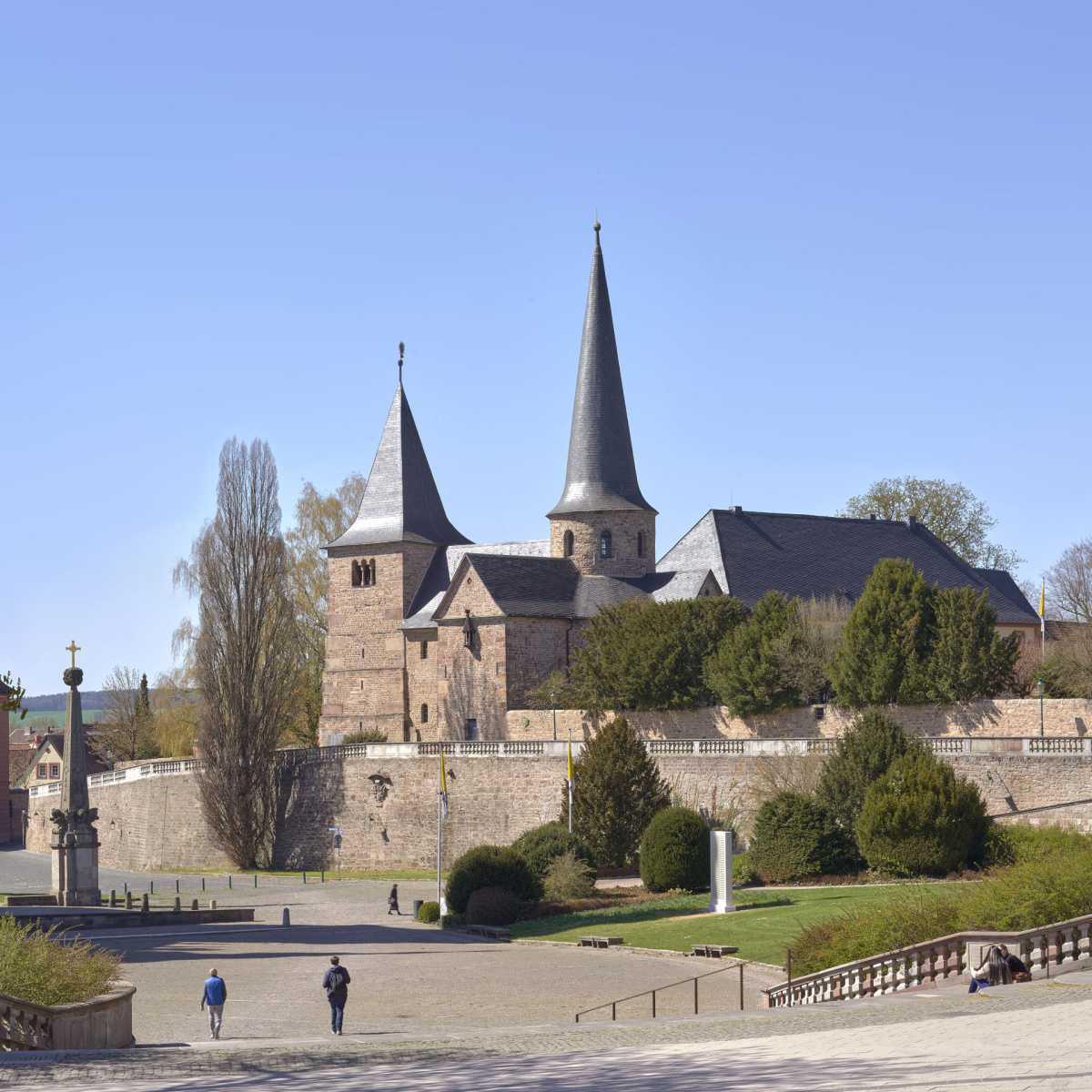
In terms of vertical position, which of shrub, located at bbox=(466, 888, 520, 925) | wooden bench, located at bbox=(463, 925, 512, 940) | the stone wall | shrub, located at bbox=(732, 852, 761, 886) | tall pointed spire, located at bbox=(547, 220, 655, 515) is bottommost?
wooden bench, located at bbox=(463, 925, 512, 940)

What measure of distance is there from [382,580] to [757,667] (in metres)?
26.0

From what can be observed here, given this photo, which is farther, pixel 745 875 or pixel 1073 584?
pixel 1073 584

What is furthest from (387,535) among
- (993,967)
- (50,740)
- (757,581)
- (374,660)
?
(993,967)

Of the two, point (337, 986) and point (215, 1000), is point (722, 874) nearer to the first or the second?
point (337, 986)

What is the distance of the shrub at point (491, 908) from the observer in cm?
4731

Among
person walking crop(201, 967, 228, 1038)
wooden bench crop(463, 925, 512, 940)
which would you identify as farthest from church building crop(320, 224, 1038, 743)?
person walking crop(201, 967, 228, 1038)

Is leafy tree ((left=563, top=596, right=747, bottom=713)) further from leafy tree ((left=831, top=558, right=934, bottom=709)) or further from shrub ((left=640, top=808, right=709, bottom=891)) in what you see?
shrub ((left=640, top=808, right=709, bottom=891))

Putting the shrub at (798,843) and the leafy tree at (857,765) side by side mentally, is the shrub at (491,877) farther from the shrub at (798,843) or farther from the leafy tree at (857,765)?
the leafy tree at (857,765)

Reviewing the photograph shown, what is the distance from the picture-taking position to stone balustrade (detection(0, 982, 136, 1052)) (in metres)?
20.4

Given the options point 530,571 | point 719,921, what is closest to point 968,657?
point 719,921

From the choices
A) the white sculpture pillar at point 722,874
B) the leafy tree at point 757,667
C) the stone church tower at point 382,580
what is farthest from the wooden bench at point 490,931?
the stone church tower at point 382,580

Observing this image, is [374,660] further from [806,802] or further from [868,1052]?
[868,1052]

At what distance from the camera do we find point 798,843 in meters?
47.5

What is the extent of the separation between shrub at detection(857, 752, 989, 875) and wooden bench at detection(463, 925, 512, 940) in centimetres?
892
